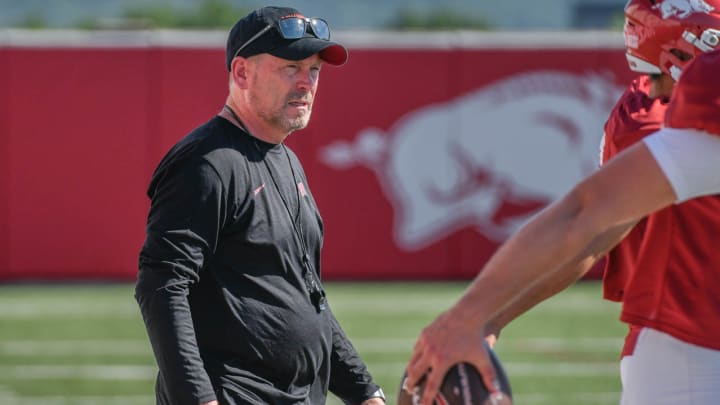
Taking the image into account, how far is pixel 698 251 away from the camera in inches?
108

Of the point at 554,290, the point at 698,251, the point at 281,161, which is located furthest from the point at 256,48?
the point at 698,251

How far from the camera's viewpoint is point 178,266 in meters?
3.49

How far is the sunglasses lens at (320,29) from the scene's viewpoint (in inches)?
155

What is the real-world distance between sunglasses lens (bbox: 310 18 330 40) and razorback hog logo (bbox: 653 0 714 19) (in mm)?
1118

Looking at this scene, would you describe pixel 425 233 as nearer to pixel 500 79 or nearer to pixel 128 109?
pixel 500 79

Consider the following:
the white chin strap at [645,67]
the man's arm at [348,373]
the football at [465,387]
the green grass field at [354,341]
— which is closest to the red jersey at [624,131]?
the white chin strap at [645,67]

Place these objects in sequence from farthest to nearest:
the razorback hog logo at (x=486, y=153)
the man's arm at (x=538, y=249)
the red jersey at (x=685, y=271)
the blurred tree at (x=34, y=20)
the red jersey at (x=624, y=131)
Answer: the blurred tree at (x=34, y=20) < the razorback hog logo at (x=486, y=153) < the red jersey at (x=624, y=131) < the red jersey at (x=685, y=271) < the man's arm at (x=538, y=249)

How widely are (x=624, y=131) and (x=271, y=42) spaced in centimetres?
115

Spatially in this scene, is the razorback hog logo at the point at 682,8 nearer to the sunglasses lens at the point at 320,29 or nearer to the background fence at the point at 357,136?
the sunglasses lens at the point at 320,29

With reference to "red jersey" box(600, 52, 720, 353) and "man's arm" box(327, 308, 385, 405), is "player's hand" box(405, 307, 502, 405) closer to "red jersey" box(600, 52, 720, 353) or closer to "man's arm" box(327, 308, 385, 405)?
"red jersey" box(600, 52, 720, 353)

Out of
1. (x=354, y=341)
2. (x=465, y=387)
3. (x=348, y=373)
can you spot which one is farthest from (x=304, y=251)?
(x=354, y=341)

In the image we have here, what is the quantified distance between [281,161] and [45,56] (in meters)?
10.6

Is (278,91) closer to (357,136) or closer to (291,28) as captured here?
(291,28)

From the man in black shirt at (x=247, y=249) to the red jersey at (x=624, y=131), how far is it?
0.96 m
